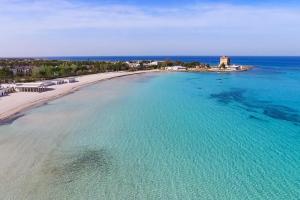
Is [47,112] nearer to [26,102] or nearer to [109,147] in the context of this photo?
[26,102]

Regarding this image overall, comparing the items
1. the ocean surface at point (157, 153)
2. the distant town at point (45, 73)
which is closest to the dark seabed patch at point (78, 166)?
the ocean surface at point (157, 153)

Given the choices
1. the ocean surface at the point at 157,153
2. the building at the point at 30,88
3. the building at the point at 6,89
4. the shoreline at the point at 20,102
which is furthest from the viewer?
the building at the point at 30,88

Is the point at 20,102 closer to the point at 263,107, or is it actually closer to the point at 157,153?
the point at 157,153

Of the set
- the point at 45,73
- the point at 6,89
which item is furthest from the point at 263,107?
the point at 45,73

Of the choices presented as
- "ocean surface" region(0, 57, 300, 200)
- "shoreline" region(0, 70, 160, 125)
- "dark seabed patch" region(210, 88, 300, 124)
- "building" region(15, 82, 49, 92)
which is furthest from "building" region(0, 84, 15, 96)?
"dark seabed patch" region(210, 88, 300, 124)

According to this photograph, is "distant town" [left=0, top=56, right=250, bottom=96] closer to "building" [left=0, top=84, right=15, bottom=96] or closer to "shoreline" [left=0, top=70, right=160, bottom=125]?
"building" [left=0, top=84, right=15, bottom=96]

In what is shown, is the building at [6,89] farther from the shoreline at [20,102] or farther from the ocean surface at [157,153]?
the ocean surface at [157,153]
